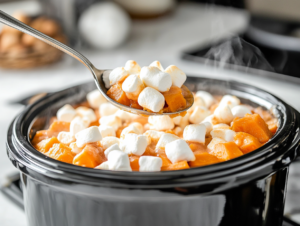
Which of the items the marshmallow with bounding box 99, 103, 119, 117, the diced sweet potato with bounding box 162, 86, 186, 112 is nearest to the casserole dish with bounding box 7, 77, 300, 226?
the diced sweet potato with bounding box 162, 86, 186, 112

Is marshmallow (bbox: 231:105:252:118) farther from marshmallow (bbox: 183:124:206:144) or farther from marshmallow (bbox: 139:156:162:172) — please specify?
marshmallow (bbox: 139:156:162:172)

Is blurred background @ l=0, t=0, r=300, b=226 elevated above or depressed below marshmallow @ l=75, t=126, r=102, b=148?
below

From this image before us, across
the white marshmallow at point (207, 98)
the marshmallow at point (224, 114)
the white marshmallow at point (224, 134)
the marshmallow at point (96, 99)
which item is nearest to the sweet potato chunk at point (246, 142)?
the white marshmallow at point (224, 134)

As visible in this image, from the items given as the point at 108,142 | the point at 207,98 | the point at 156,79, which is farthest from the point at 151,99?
the point at 207,98

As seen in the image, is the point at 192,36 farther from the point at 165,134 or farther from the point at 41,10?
the point at 165,134

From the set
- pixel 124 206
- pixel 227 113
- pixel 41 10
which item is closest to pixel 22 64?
pixel 41 10

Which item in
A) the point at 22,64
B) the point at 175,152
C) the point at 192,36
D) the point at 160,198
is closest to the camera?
the point at 160,198
